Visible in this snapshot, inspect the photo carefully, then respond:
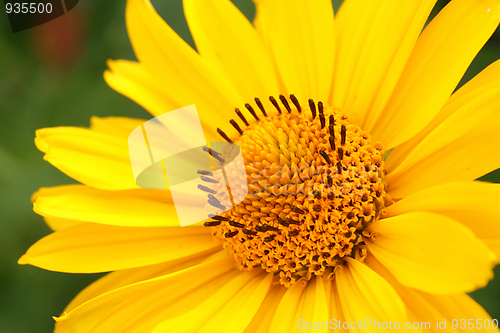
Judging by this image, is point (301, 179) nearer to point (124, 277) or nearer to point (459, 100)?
point (459, 100)

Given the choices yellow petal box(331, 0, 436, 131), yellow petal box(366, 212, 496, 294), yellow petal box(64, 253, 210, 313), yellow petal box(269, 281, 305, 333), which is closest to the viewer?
yellow petal box(366, 212, 496, 294)

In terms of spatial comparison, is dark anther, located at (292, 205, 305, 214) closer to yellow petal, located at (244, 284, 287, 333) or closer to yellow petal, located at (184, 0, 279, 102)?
yellow petal, located at (244, 284, 287, 333)

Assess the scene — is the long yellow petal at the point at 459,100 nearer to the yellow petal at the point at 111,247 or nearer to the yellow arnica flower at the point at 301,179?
the yellow arnica flower at the point at 301,179

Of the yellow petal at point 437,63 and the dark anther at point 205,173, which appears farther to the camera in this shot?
the dark anther at point 205,173

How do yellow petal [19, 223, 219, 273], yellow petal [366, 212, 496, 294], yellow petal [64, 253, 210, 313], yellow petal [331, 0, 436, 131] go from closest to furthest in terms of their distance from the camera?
yellow petal [366, 212, 496, 294] → yellow petal [331, 0, 436, 131] → yellow petal [19, 223, 219, 273] → yellow petal [64, 253, 210, 313]

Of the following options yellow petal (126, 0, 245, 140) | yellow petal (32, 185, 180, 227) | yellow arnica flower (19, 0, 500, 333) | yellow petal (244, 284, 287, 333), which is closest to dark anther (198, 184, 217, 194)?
yellow arnica flower (19, 0, 500, 333)

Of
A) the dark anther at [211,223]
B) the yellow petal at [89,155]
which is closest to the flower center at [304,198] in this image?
the dark anther at [211,223]
